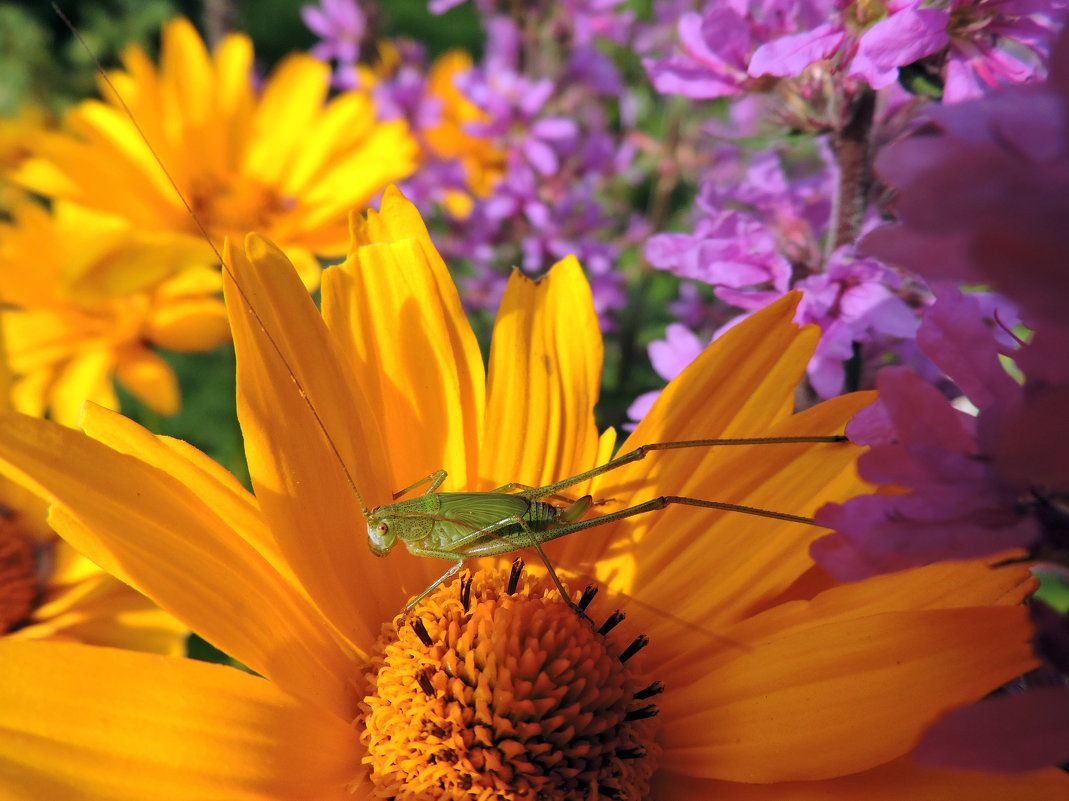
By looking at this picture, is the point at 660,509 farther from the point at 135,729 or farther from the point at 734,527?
the point at 135,729

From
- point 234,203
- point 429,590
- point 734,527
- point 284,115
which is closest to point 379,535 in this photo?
point 429,590

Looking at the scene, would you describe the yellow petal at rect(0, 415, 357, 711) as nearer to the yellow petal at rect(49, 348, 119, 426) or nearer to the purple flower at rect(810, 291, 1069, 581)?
the purple flower at rect(810, 291, 1069, 581)

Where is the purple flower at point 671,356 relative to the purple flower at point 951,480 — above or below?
below

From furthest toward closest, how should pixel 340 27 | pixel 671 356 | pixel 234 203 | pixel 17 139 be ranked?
pixel 340 27 < pixel 17 139 < pixel 234 203 < pixel 671 356

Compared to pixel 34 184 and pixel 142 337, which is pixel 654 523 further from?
pixel 34 184

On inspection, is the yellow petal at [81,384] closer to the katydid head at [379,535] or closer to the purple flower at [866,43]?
the katydid head at [379,535]

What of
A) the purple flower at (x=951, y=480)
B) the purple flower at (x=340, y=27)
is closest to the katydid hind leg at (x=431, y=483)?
the purple flower at (x=951, y=480)

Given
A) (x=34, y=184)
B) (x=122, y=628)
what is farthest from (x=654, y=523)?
(x=34, y=184)
